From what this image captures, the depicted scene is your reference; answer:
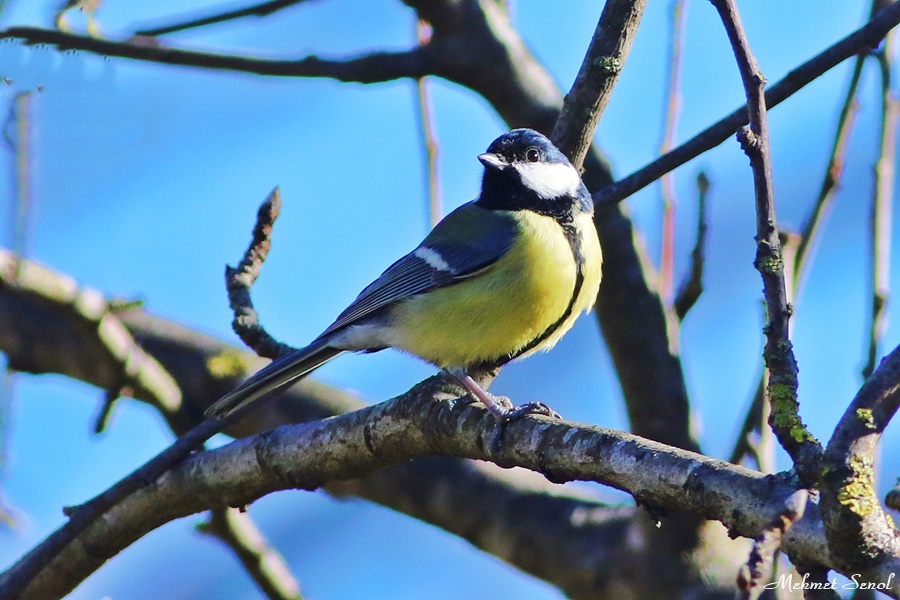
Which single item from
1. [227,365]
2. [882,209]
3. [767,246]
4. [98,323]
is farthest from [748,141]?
[227,365]

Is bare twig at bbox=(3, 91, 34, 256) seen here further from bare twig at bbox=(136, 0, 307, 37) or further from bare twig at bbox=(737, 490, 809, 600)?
bare twig at bbox=(737, 490, 809, 600)

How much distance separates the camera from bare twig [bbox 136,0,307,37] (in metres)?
2.88

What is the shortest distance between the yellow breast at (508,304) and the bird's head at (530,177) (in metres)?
0.11

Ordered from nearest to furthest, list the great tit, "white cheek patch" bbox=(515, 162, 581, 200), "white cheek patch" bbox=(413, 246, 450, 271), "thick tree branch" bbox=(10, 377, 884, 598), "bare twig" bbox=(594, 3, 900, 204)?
"thick tree branch" bbox=(10, 377, 884, 598) → "bare twig" bbox=(594, 3, 900, 204) → the great tit → "white cheek patch" bbox=(515, 162, 581, 200) → "white cheek patch" bbox=(413, 246, 450, 271)

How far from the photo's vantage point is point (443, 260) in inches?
120

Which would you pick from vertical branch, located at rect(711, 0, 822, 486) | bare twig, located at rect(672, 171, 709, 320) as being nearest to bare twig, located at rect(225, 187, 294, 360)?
bare twig, located at rect(672, 171, 709, 320)

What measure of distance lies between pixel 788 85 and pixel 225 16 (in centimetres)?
168

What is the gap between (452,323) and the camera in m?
2.83

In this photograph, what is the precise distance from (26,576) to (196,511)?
45cm

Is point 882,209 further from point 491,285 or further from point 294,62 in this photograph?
point 294,62

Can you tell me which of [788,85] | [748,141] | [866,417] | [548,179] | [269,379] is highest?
[548,179]

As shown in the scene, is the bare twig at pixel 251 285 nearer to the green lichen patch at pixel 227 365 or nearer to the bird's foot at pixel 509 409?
the bird's foot at pixel 509 409

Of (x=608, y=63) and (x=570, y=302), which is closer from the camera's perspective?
(x=608, y=63)

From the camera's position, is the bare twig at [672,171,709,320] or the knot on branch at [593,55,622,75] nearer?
the knot on branch at [593,55,622,75]
